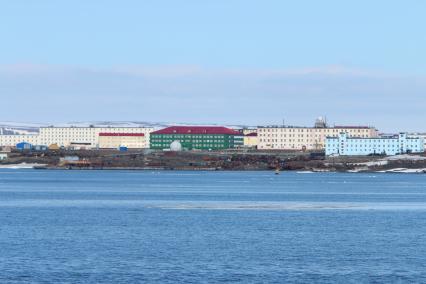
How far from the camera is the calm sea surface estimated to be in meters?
31.0

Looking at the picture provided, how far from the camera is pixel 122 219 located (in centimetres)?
4869

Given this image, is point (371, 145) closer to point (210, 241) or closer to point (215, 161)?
point (215, 161)

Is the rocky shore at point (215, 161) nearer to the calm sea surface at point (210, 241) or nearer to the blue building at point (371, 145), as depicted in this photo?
the blue building at point (371, 145)

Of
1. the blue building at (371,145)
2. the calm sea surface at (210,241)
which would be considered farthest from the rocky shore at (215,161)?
the calm sea surface at (210,241)

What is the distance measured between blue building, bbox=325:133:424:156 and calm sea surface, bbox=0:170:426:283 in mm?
117363

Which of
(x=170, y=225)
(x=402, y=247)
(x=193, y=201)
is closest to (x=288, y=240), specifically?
(x=402, y=247)


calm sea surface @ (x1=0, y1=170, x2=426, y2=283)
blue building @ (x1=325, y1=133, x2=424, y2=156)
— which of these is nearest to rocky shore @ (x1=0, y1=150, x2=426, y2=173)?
blue building @ (x1=325, y1=133, x2=424, y2=156)

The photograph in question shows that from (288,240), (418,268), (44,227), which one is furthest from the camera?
(44,227)

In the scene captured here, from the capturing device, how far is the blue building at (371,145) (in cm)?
18138

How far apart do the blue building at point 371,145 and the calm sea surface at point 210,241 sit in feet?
385

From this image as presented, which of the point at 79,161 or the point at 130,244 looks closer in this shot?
the point at 130,244

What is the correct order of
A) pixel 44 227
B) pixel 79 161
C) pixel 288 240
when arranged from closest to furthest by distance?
pixel 288 240, pixel 44 227, pixel 79 161

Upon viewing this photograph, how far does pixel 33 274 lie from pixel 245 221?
18253 mm

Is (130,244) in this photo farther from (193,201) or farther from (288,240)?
(193,201)
